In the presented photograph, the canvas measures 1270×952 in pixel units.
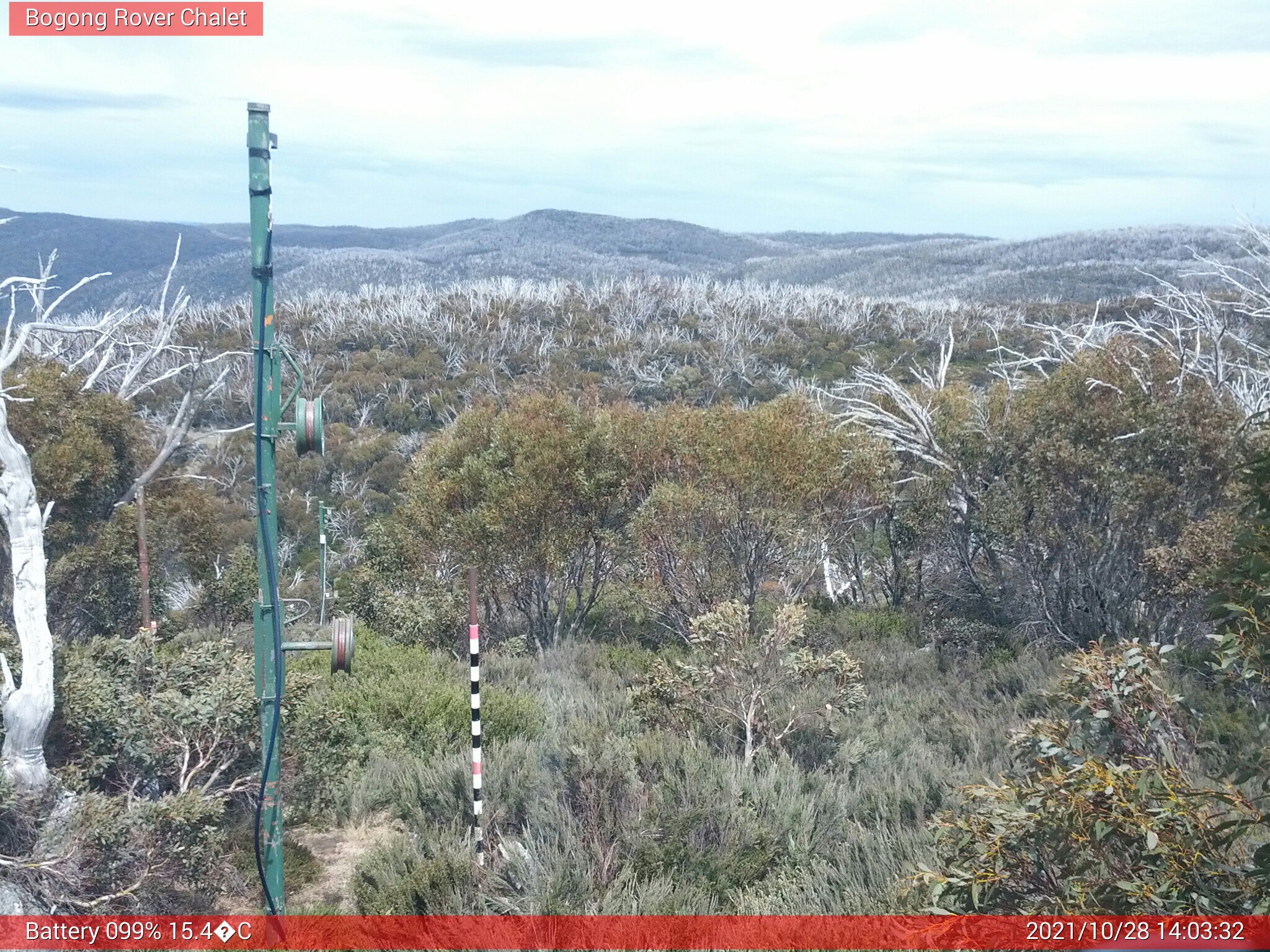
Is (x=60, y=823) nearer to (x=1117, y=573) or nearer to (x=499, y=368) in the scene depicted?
(x=1117, y=573)

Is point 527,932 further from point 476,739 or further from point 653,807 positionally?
point 653,807

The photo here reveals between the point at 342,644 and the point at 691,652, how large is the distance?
7565 millimetres

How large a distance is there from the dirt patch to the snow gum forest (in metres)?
0.04

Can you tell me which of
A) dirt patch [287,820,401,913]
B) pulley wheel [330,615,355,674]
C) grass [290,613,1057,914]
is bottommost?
dirt patch [287,820,401,913]

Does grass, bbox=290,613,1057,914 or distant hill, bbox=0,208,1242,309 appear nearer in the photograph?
grass, bbox=290,613,1057,914

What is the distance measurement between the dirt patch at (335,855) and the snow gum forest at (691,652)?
0.12 feet

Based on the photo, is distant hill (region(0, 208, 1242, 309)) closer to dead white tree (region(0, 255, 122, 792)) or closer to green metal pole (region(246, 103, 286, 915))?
dead white tree (region(0, 255, 122, 792))

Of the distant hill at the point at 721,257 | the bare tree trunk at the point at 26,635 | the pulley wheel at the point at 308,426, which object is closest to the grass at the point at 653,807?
the bare tree trunk at the point at 26,635

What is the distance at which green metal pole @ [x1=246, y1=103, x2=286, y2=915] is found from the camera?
4672 mm

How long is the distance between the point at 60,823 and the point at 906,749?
5649 mm

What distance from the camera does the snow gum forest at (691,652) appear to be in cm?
458

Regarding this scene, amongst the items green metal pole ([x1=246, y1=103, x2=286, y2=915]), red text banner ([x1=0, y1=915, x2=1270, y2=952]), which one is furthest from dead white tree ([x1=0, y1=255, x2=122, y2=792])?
green metal pole ([x1=246, y1=103, x2=286, y2=915])

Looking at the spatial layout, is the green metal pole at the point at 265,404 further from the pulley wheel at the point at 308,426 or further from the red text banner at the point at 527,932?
the red text banner at the point at 527,932

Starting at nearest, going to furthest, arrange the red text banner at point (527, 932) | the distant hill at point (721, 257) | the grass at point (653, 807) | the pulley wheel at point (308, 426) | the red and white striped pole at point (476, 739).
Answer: the red text banner at point (527, 932), the pulley wheel at point (308, 426), the grass at point (653, 807), the red and white striped pole at point (476, 739), the distant hill at point (721, 257)
